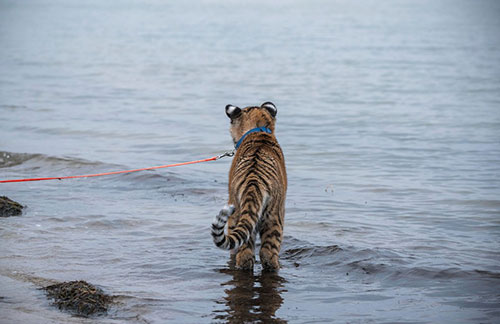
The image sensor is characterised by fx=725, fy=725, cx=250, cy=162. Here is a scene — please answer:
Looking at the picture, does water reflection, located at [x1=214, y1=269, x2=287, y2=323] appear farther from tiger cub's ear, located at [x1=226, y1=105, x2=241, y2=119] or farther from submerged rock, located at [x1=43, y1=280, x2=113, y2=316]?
tiger cub's ear, located at [x1=226, y1=105, x2=241, y2=119]

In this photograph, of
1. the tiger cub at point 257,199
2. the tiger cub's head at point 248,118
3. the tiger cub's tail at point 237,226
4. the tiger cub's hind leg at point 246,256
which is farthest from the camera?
the tiger cub's head at point 248,118

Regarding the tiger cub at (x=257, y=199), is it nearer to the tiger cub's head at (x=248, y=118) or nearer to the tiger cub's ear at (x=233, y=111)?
the tiger cub's head at (x=248, y=118)

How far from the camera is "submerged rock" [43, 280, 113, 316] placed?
7.11 metres

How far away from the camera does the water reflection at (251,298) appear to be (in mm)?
7215

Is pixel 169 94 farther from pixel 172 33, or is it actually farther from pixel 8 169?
pixel 172 33

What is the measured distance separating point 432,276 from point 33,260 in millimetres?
4893

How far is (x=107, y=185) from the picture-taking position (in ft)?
45.6

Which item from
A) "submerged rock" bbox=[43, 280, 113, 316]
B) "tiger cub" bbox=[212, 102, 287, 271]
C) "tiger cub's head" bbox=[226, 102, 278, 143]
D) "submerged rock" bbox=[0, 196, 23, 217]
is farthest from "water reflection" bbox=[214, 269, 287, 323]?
"submerged rock" bbox=[0, 196, 23, 217]

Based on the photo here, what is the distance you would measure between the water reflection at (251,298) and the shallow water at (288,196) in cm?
2

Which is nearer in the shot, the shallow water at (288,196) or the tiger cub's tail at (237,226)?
the tiger cub's tail at (237,226)

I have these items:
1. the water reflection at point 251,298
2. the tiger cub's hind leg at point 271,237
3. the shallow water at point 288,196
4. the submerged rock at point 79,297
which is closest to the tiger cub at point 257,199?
the tiger cub's hind leg at point 271,237

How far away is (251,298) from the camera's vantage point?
7809 millimetres

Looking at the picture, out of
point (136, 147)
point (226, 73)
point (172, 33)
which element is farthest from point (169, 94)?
point (172, 33)

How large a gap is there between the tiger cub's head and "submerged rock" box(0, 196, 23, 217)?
3.98 metres
